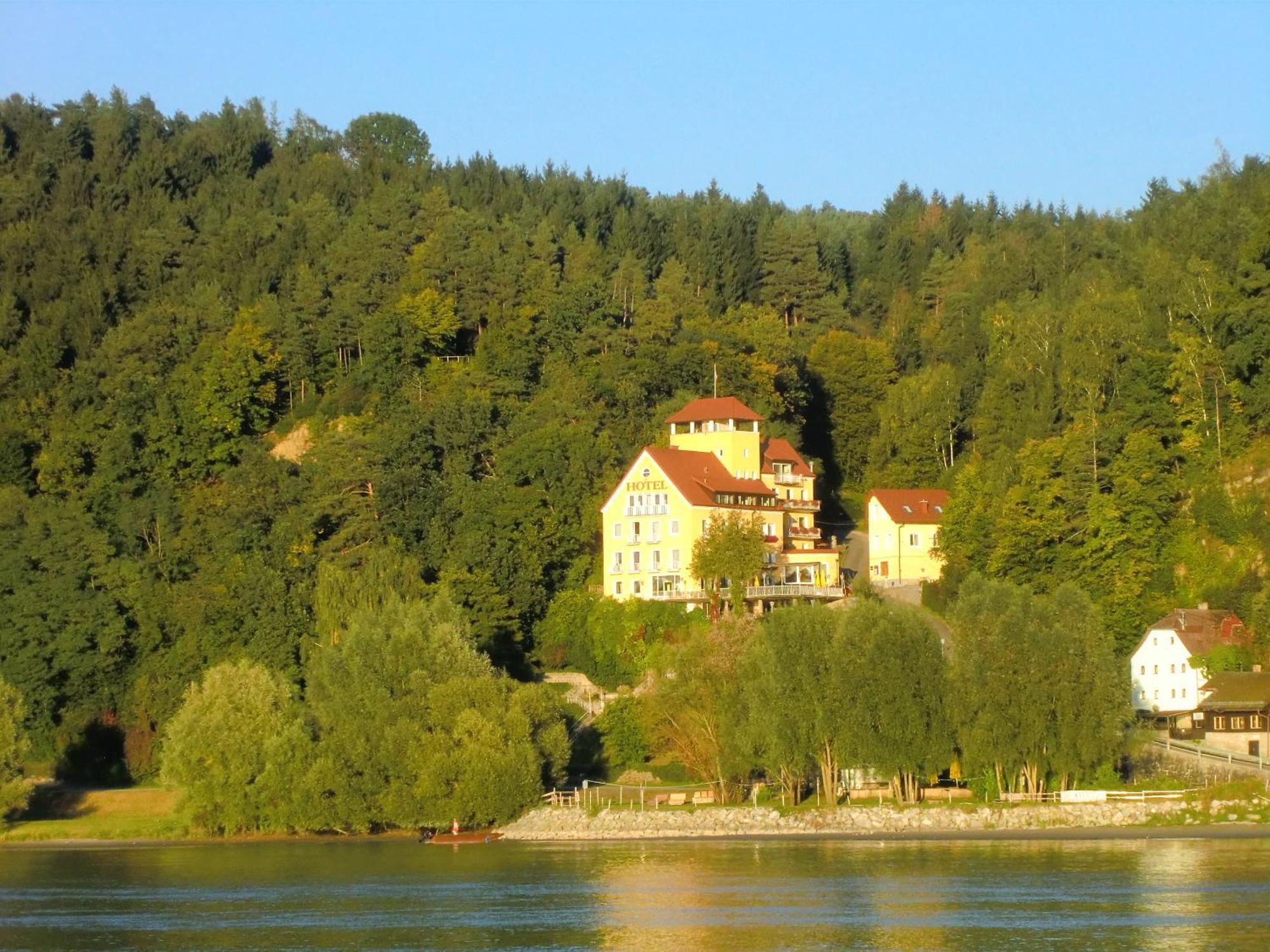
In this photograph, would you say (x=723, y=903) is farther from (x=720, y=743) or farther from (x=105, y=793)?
(x=105, y=793)

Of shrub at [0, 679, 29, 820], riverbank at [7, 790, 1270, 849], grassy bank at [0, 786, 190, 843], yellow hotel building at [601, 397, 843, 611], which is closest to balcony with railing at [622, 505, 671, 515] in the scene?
yellow hotel building at [601, 397, 843, 611]

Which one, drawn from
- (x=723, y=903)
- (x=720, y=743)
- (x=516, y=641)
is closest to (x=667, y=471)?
(x=516, y=641)

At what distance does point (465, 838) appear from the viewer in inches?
2453

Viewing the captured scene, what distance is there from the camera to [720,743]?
63.7 m

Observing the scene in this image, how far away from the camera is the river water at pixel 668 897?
42.2 meters

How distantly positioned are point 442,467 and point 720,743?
27349 mm

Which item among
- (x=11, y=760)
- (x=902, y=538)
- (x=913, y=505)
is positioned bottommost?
(x=11, y=760)

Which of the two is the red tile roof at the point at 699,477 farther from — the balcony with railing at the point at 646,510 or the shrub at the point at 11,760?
the shrub at the point at 11,760

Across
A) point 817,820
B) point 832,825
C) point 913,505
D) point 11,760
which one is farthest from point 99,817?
point 913,505

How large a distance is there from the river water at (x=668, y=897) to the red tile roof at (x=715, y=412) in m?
30.4

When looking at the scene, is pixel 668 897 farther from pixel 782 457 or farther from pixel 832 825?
pixel 782 457

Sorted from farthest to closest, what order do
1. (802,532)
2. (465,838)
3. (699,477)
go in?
(802,532) → (699,477) → (465,838)

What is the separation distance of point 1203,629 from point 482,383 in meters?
35.6

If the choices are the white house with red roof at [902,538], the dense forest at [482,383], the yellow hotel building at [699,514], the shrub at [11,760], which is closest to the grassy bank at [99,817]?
the shrub at [11,760]
